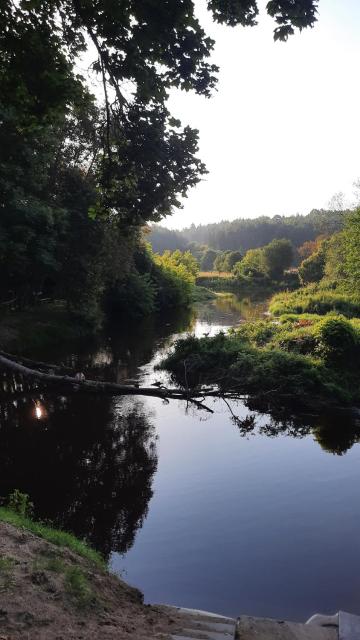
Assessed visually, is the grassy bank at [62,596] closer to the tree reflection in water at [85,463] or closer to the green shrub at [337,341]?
the tree reflection in water at [85,463]

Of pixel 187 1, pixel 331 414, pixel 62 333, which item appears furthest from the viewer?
pixel 62 333

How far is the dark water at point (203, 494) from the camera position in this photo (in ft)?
31.2

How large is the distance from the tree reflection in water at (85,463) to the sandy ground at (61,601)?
244cm

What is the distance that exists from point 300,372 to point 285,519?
871 centimetres

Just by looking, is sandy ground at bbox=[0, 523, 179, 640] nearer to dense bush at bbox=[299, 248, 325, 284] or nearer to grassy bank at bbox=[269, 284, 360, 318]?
grassy bank at bbox=[269, 284, 360, 318]

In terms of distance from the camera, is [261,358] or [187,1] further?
[261,358]

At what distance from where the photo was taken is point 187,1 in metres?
6.06

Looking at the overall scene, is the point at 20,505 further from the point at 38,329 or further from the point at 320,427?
the point at 38,329

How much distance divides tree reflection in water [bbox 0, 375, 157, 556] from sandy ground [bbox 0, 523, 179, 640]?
8.00ft

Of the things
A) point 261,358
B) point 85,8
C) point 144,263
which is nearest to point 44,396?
point 261,358

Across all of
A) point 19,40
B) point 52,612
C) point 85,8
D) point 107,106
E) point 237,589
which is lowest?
point 237,589

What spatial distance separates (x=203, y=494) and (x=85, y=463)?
3888 millimetres

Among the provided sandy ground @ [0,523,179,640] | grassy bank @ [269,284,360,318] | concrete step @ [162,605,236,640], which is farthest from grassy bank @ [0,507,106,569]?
grassy bank @ [269,284,360,318]

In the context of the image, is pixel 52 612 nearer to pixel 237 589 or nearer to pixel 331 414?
pixel 237 589
